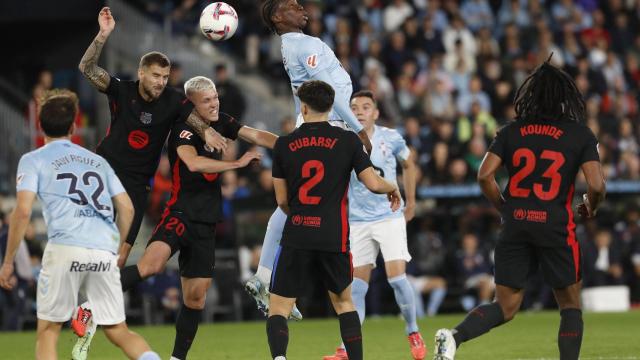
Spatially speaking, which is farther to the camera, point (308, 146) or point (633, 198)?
point (633, 198)

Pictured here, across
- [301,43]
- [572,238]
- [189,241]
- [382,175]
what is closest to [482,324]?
[572,238]

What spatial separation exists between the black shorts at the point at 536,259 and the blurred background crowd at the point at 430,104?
1059 cm

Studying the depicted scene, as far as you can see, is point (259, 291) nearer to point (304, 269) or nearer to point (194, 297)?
point (194, 297)

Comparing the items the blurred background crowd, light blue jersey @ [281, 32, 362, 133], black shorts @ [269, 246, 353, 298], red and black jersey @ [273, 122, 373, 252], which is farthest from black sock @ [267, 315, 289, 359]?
the blurred background crowd

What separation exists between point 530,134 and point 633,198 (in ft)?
42.7

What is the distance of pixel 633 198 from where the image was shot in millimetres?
21547

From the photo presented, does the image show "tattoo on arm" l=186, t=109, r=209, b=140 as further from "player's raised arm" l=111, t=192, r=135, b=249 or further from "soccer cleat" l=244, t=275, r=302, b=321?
"player's raised arm" l=111, t=192, r=135, b=249

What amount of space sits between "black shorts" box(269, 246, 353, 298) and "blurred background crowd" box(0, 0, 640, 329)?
9.78 m

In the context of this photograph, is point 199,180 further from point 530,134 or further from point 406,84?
point 406,84

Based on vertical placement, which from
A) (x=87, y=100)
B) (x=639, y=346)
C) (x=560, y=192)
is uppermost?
(x=87, y=100)

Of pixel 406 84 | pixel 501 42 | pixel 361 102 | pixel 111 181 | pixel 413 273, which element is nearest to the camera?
pixel 111 181

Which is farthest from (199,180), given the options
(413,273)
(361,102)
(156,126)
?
(413,273)

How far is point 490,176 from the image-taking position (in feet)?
30.4

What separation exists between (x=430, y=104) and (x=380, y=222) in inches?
412
